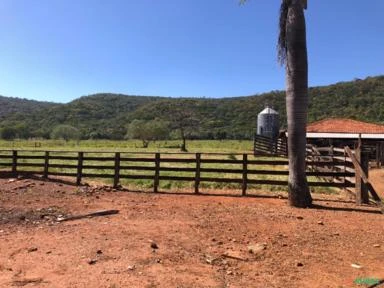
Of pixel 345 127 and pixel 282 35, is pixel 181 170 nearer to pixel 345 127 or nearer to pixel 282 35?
pixel 282 35

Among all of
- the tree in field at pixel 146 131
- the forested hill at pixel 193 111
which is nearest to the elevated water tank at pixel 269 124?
the forested hill at pixel 193 111

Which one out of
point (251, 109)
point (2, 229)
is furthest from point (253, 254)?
point (251, 109)

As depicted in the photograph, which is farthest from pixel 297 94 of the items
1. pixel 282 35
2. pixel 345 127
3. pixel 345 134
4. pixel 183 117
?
pixel 183 117

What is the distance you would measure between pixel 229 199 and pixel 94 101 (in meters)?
135

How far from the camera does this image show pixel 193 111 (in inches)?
4451

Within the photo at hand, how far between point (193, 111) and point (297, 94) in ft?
334

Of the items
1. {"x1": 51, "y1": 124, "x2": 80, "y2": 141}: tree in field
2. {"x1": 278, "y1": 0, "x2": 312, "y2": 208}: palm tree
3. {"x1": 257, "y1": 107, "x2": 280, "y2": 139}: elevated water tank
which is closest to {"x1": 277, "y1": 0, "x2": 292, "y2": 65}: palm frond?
{"x1": 278, "y1": 0, "x2": 312, "y2": 208}: palm tree

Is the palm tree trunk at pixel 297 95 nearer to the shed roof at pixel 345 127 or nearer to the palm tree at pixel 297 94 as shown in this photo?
the palm tree at pixel 297 94

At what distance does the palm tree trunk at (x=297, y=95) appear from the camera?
1131cm

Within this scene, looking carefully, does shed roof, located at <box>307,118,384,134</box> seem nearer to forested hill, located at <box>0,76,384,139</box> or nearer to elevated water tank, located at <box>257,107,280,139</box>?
elevated water tank, located at <box>257,107,280,139</box>

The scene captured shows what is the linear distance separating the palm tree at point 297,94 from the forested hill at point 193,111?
57.7 m

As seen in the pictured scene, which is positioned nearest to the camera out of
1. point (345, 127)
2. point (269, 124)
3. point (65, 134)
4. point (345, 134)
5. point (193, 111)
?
point (345, 134)

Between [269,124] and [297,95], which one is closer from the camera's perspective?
[297,95]

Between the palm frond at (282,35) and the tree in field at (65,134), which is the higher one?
the palm frond at (282,35)
